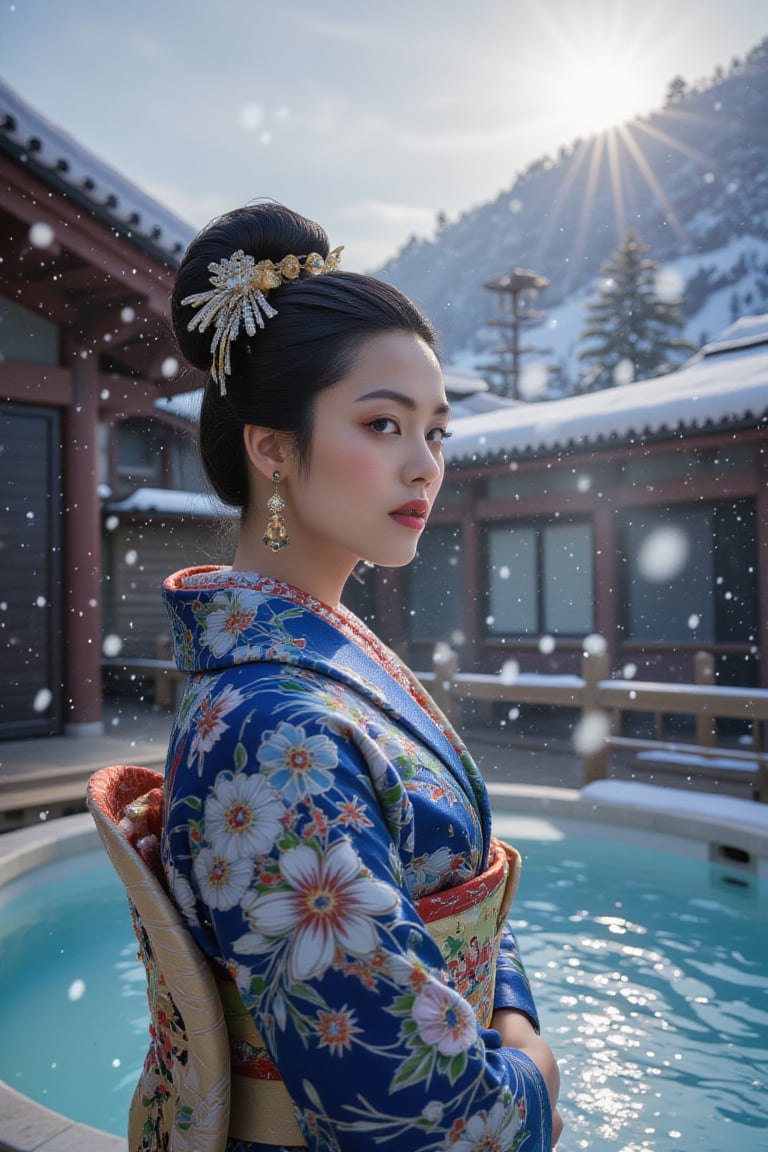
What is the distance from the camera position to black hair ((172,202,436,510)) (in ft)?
4.14

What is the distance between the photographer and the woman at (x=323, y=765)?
0.87m

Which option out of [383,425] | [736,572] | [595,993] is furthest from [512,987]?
[736,572]

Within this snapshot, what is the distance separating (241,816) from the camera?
3.00 ft

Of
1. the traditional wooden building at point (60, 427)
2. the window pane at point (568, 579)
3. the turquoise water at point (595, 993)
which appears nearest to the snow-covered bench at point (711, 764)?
the turquoise water at point (595, 993)

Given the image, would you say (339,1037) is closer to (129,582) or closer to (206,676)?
(206,676)

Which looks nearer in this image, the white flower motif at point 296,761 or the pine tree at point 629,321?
the white flower motif at point 296,761

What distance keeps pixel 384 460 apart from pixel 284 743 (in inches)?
18.8

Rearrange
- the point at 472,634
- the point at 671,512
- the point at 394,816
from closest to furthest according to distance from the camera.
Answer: the point at 394,816 < the point at 671,512 < the point at 472,634

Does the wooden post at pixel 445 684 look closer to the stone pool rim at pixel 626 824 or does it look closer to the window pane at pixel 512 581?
the stone pool rim at pixel 626 824

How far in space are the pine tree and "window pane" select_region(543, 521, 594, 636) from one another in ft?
83.6

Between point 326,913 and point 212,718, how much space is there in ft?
0.80

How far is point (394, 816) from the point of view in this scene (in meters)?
0.99

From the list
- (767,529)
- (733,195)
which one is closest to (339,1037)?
(767,529)

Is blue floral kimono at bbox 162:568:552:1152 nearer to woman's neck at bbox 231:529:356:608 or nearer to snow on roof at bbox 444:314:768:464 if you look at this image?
woman's neck at bbox 231:529:356:608
